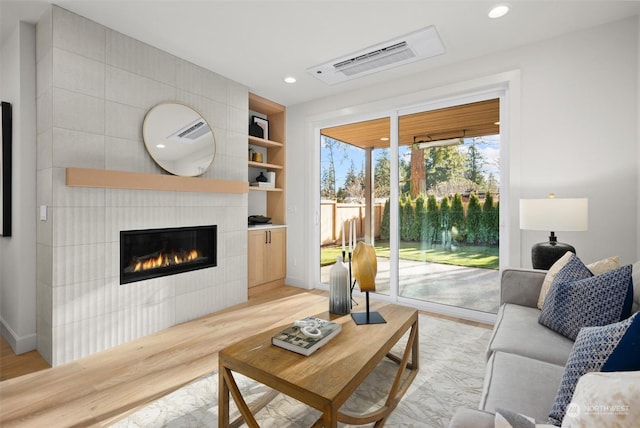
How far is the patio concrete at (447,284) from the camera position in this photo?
124 inches

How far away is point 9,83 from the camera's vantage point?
8.49 ft

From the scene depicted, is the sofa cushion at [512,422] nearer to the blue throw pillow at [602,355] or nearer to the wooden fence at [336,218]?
the blue throw pillow at [602,355]

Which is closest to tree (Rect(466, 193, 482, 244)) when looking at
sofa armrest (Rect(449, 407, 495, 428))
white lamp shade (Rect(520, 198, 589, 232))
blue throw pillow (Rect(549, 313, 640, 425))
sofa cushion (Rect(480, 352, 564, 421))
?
white lamp shade (Rect(520, 198, 589, 232))

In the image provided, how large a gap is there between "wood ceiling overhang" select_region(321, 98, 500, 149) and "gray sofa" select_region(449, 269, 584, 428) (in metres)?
1.65

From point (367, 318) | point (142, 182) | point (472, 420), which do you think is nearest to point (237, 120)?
point (142, 182)

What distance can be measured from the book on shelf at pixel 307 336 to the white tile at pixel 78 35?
2563 mm

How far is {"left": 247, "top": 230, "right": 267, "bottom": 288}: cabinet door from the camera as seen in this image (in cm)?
390

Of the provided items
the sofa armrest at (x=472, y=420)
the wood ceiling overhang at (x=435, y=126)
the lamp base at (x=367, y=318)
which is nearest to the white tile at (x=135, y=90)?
the wood ceiling overhang at (x=435, y=126)

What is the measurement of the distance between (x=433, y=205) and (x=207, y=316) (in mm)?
2664

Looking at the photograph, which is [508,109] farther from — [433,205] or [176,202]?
[176,202]

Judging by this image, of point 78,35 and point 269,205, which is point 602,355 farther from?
point 269,205

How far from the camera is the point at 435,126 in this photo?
3391 mm

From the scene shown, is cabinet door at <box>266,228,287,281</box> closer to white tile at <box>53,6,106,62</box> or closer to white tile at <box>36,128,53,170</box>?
A: white tile at <box>36,128,53,170</box>

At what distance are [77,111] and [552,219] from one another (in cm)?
357
